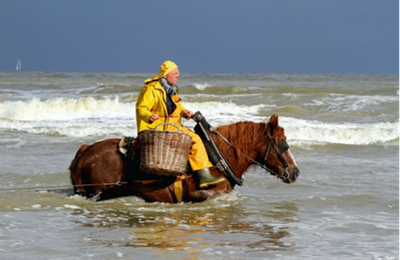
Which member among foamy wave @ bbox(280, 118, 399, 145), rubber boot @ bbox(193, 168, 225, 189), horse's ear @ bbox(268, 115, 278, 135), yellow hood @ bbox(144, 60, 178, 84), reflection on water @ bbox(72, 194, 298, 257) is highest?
yellow hood @ bbox(144, 60, 178, 84)

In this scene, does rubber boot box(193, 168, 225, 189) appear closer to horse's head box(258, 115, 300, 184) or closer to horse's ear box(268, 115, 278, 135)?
horse's head box(258, 115, 300, 184)

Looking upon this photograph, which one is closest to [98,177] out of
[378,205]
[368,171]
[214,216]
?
[214,216]

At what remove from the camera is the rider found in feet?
20.5

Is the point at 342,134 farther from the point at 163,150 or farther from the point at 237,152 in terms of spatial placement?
the point at 163,150

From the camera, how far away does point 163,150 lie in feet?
19.6

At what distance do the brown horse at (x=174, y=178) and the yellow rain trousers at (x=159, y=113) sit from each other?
0.26m

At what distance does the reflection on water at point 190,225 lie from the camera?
206 inches

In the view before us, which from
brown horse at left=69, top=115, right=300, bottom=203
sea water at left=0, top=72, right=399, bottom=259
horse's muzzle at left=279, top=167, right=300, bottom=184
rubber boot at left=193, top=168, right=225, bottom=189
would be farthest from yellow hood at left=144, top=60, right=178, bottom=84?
horse's muzzle at left=279, top=167, right=300, bottom=184

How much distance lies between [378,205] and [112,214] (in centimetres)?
328

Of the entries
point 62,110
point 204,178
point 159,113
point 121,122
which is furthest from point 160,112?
point 62,110

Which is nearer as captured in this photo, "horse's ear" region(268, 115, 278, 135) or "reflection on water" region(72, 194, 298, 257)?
"reflection on water" region(72, 194, 298, 257)

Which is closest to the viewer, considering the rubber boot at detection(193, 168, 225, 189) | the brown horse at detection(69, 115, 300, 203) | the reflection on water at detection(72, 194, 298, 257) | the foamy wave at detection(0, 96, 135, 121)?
the reflection on water at detection(72, 194, 298, 257)

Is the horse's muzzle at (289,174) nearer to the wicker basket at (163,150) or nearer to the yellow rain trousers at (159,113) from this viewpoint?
the yellow rain trousers at (159,113)

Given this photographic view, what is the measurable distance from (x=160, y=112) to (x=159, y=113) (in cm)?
1
